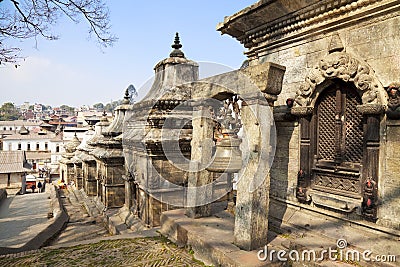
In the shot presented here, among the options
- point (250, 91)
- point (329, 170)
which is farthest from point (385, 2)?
point (329, 170)

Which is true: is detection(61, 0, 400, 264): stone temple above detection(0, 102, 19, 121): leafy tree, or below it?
below

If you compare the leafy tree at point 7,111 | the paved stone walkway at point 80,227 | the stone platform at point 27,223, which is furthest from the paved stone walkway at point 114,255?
the leafy tree at point 7,111

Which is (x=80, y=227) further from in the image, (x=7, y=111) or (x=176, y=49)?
(x=7, y=111)

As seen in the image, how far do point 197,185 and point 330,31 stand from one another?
4.02 meters

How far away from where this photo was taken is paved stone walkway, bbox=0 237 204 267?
17.9ft

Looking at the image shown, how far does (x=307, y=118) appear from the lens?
5438mm

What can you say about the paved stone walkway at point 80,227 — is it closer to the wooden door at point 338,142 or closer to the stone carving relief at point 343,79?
the wooden door at point 338,142

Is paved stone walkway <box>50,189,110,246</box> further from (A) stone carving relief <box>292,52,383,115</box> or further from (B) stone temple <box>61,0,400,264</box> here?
(A) stone carving relief <box>292,52,383,115</box>

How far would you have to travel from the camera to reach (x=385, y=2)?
4.20m

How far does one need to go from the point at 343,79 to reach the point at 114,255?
17.4ft

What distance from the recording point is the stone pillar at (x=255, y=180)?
4789 mm

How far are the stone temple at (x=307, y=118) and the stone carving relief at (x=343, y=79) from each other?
16 millimetres

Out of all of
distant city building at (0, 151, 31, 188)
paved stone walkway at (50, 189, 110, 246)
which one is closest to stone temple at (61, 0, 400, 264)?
paved stone walkway at (50, 189, 110, 246)

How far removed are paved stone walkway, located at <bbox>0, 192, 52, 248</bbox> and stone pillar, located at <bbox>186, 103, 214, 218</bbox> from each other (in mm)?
7656
